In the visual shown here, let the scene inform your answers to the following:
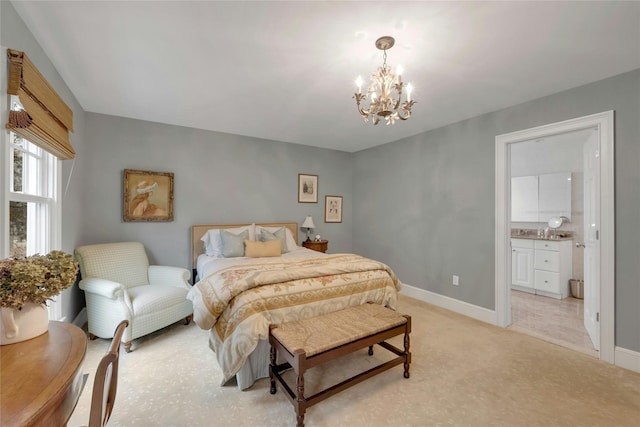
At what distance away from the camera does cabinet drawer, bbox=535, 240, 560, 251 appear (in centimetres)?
419

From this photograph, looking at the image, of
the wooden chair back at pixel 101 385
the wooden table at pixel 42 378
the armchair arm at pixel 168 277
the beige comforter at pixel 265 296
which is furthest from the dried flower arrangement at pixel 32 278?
the armchair arm at pixel 168 277

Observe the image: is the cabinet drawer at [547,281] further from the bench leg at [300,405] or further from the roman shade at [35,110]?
the roman shade at [35,110]

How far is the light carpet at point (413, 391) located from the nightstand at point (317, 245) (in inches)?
88.2

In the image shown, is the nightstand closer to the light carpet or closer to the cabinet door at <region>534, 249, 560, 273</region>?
the light carpet

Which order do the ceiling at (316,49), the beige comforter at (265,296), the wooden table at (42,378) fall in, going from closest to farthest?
the wooden table at (42,378)
the ceiling at (316,49)
the beige comforter at (265,296)

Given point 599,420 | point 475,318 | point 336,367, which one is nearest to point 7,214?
point 336,367

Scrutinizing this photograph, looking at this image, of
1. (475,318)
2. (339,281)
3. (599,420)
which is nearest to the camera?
(599,420)

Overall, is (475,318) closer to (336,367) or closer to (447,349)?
(447,349)

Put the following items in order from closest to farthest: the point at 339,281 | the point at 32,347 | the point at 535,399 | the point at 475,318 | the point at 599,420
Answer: the point at 32,347 < the point at 599,420 < the point at 535,399 < the point at 339,281 < the point at 475,318

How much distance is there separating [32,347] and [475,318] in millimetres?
3909

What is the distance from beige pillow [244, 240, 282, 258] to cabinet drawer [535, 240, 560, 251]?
13.8 ft

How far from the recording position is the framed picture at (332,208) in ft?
16.7

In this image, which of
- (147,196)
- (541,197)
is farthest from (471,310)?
(147,196)

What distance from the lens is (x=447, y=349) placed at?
8.51 feet
